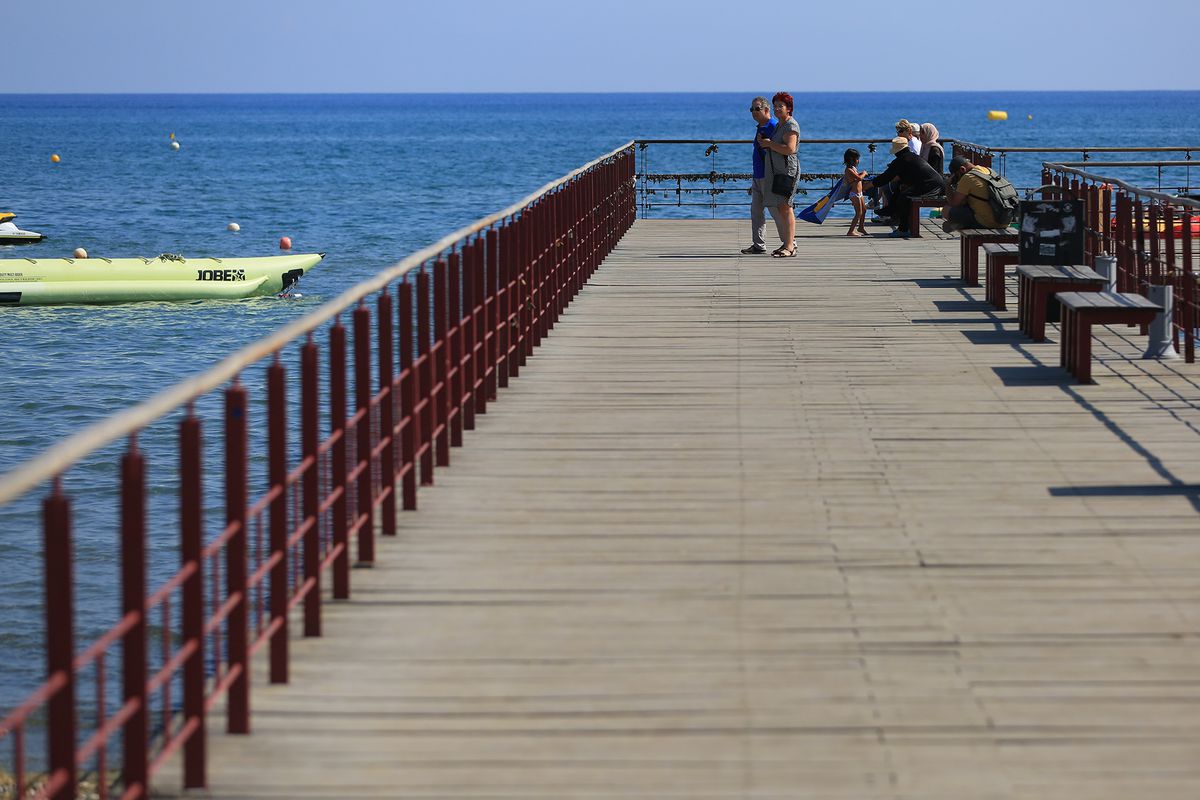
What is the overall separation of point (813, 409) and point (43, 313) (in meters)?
32.5

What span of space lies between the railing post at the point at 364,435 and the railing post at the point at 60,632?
108 inches

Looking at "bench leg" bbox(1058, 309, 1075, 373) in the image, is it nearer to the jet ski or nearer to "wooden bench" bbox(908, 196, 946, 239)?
"wooden bench" bbox(908, 196, 946, 239)

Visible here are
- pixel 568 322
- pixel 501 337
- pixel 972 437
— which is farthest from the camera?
pixel 568 322

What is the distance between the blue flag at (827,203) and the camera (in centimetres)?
2220

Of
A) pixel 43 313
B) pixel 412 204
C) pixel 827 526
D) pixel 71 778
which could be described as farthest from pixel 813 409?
pixel 412 204

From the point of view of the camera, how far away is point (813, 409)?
1062cm

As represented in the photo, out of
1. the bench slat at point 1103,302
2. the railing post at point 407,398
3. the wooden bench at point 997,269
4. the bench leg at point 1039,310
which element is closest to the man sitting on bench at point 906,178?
the wooden bench at point 997,269

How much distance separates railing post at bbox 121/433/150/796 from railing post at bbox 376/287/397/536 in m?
3.02

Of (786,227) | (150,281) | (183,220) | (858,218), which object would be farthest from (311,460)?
(183,220)

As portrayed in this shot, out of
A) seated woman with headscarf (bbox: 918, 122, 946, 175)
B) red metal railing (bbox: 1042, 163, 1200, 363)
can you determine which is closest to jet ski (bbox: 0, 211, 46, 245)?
seated woman with headscarf (bbox: 918, 122, 946, 175)

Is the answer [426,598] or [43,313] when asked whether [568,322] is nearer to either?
[426,598]

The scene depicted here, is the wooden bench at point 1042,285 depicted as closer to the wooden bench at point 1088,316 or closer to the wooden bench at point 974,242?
the wooden bench at point 1088,316

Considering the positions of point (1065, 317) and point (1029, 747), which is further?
point (1065, 317)

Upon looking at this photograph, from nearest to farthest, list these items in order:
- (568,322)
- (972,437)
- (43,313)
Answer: (972,437) → (568,322) → (43,313)
